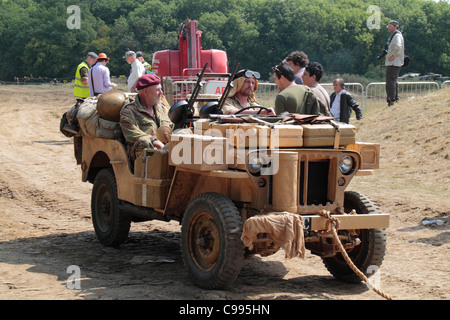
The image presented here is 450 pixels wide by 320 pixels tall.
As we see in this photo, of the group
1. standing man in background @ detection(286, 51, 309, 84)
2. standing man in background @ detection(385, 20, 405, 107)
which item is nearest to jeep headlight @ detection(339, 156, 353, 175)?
standing man in background @ detection(286, 51, 309, 84)

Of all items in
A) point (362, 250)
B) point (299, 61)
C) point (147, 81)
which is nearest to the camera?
point (362, 250)

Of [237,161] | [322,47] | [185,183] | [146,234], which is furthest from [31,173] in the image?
[322,47]

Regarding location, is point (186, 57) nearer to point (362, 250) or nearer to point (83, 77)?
point (83, 77)

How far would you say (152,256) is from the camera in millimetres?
7383

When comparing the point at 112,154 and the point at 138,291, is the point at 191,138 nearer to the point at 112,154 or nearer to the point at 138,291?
the point at 138,291

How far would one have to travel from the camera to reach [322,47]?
48594 mm

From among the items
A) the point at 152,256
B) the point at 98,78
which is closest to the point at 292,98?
the point at 152,256

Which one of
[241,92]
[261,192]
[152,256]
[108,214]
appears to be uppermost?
[241,92]

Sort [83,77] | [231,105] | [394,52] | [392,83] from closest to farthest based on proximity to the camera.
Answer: [231,105]
[83,77]
[394,52]
[392,83]

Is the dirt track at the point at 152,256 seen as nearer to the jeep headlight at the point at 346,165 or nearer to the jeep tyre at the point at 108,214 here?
the jeep tyre at the point at 108,214

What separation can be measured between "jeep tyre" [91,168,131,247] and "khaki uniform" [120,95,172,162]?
64cm

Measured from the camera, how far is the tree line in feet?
160

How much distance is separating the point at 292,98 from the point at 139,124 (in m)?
1.75

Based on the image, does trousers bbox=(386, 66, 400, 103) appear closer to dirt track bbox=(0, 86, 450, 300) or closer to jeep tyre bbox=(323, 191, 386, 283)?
dirt track bbox=(0, 86, 450, 300)
